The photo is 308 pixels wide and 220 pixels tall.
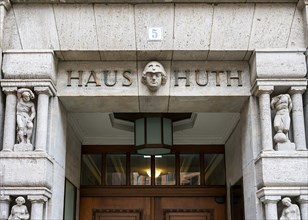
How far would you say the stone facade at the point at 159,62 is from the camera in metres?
5.40

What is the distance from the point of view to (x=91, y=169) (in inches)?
309

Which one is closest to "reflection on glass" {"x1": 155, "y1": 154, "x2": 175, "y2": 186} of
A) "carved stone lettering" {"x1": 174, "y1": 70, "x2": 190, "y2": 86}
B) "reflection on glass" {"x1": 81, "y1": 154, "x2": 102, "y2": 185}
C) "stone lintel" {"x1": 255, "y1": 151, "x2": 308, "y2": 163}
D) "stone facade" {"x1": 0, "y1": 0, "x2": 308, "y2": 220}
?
"reflection on glass" {"x1": 81, "y1": 154, "x2": 102, "y2": 185}

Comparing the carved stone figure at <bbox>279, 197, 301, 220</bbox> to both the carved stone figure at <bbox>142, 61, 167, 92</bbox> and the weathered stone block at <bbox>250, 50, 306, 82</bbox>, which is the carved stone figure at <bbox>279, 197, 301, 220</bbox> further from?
the carved stone figure at <bbox>142, 61, 167, 92</bbox>

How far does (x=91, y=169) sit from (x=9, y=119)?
2707 millimetres

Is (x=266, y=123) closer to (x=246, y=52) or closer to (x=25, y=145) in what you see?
(x=246, y=52)

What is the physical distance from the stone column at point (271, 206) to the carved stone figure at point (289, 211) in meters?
0.07

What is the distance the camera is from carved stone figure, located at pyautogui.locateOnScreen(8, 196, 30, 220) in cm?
506

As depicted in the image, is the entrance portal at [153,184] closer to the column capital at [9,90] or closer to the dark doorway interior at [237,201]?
the dark doorway interior at [237,201]

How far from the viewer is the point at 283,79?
543 cm

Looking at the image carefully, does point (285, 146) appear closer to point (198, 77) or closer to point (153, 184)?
point (198, 77)

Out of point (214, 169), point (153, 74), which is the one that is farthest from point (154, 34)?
point (214, 169)

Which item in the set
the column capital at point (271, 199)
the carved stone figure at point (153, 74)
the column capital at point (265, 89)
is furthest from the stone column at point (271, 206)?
the carved stone figure at point (153, 74)

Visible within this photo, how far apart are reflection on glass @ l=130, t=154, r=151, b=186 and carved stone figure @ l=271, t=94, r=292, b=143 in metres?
2.91

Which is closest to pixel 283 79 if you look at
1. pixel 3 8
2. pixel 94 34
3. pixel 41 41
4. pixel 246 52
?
pixel 246 52
